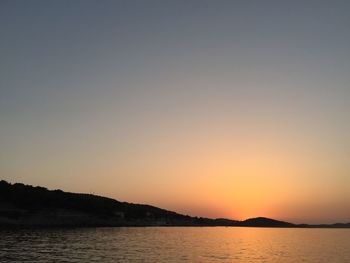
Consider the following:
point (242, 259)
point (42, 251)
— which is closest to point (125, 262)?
point (42, 251)

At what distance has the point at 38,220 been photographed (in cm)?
18800

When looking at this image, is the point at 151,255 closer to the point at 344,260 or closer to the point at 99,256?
the point at 99,256

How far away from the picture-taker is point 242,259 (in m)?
68.6

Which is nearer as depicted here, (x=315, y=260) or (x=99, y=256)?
(x=99, y=256)

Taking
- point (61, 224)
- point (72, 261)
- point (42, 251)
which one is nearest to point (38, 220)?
point (61, 224)

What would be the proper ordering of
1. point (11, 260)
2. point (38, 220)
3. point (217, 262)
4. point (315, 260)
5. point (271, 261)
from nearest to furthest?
point (11, 260)
point (217, 262)
point (271, 261)
point (315, 260)
point (38, 220)

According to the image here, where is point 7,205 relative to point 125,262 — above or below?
above

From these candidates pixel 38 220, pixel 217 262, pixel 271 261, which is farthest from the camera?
pixel 38 220

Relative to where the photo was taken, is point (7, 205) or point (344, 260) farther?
point (7, 205)

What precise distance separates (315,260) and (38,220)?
5608 inches

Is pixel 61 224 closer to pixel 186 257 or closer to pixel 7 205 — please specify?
pixel 7 205

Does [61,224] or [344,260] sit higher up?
[61,224]

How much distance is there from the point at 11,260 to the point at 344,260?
50913 millimetres

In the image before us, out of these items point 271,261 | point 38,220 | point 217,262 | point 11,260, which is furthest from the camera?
point 38,220
